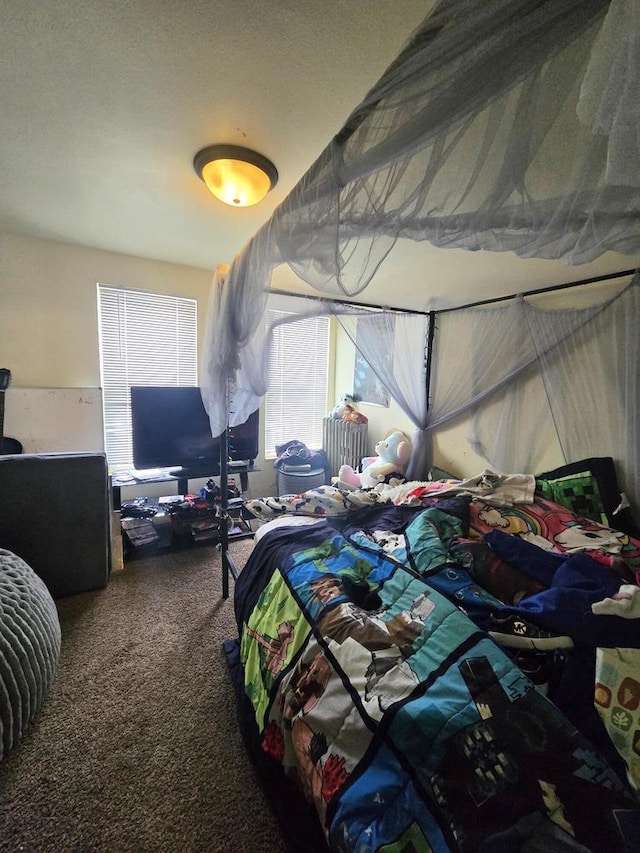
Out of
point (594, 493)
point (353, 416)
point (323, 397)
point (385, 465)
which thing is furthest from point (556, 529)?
point (323, 397)

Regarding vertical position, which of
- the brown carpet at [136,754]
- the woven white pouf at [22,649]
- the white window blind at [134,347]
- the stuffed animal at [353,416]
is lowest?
the brown carpet at [136,754]

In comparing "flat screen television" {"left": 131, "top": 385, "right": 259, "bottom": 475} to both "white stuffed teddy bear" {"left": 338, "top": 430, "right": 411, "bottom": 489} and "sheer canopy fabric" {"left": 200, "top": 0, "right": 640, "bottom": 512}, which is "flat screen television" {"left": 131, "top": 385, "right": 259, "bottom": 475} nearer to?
"white stuffed teddy bear" {"left": 338, "top": 430, "right": 411, "bottom": 489}

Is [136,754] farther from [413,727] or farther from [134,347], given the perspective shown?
[134,347]

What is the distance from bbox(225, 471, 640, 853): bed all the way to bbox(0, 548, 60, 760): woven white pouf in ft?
2.38

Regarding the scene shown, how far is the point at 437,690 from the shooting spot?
783 millimetres

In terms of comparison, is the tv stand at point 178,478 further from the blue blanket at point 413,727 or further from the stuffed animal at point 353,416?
the blue blanket at point 413,727

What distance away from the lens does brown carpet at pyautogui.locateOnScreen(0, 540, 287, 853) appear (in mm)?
984

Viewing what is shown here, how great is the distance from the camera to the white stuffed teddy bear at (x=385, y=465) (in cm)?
303

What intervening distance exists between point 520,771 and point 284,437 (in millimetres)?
3395

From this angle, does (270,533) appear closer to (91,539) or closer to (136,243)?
(91,539)

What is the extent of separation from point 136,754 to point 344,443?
9.15ft

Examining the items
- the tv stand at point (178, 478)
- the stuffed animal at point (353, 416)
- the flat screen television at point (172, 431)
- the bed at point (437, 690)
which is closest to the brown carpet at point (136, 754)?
the bed at point (437, 690)

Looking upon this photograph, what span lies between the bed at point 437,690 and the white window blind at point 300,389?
7.57ft

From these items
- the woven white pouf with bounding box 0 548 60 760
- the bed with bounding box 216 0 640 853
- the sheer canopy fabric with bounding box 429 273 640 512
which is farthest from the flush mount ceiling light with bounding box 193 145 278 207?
the woven white pouf with bounding box 0 548 60 760
